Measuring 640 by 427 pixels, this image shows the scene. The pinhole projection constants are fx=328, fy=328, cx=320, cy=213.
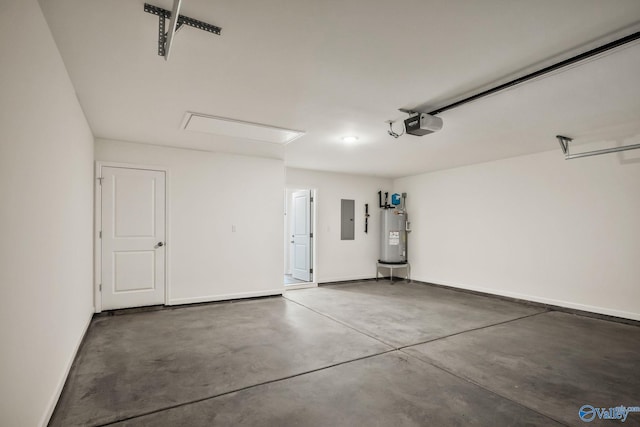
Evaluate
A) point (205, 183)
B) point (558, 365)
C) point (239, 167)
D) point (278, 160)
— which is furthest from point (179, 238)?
point (558, 365)

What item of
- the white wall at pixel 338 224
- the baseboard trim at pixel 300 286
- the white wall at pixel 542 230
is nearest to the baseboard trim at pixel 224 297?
the baseboard trim at pixel 300 286

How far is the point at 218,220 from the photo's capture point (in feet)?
17.6

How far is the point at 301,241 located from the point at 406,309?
3.09m

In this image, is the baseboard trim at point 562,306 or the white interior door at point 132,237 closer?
the baseboard trim at point 562,306

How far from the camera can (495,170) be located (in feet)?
19.3

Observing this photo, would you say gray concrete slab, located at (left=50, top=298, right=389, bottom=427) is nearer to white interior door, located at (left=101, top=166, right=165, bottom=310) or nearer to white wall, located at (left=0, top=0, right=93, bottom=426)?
white wall, located at (left=0, top=0, right=93, bottom=426)

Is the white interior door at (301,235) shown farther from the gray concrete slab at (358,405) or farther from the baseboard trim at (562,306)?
the gray concrete slab at (358,405)

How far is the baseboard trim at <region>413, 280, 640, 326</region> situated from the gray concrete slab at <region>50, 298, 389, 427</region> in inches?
130

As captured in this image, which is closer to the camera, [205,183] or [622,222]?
[622,222]

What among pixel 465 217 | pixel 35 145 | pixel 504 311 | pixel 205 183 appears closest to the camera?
pixel 35 145

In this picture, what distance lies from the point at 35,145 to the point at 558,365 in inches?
170

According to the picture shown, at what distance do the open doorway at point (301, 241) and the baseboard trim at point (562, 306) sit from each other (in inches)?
120

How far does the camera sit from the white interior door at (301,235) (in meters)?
7.18

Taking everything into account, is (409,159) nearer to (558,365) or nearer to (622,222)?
(622,222)
